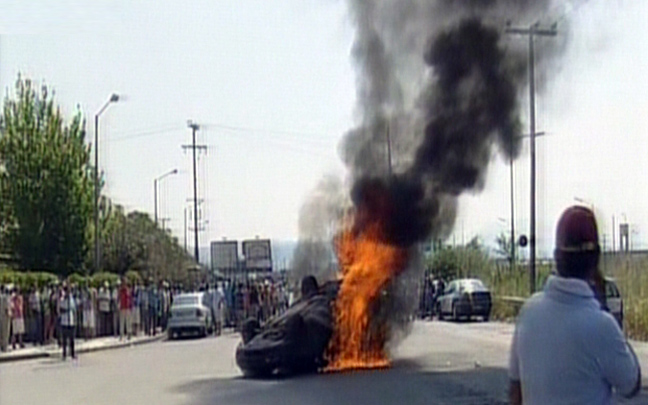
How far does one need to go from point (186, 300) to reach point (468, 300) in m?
9.84

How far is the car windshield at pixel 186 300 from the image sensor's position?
34625 millimetres

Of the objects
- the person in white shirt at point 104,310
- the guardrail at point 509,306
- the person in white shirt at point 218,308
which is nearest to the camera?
the person in white shirt at point 104,310

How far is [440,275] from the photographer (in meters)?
52.2

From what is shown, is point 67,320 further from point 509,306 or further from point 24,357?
point 509,306

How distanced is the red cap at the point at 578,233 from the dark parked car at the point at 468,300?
35103mm

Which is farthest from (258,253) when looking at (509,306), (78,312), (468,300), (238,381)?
(238,381)

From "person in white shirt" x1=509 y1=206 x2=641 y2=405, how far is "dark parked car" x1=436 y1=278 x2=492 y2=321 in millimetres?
35050

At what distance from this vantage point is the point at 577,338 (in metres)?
4.11

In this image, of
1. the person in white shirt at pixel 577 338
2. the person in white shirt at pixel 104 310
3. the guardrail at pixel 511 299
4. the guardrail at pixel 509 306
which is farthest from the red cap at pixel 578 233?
the guardrail at pixel 511 299

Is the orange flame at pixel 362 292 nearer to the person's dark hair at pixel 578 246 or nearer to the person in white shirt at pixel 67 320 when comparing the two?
the person in white shirt at pixel 67 320

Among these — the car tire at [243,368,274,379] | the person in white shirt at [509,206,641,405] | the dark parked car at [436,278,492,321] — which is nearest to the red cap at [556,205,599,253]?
the person in white shirt at [509,206,641,405]

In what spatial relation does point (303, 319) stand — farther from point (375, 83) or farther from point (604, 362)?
point (604, 362)

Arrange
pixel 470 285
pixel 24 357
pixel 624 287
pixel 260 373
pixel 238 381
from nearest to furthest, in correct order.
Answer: pixel 238 381
pixel 260 373
pixel 24 357
pixel 624 287
pixel 470 285

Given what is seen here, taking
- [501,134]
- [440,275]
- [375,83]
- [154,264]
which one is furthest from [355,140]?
[154,264]
